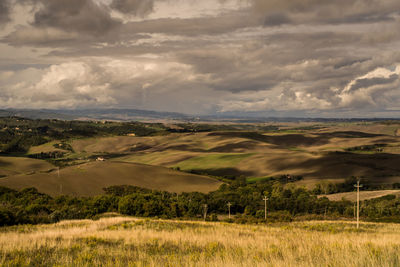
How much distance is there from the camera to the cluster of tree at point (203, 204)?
75375 mm

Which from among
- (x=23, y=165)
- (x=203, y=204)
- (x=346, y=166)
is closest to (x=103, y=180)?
(x=203, y=204)

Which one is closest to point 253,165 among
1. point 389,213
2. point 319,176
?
point 319,176

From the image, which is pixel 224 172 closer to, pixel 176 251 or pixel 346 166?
pixel 346 166

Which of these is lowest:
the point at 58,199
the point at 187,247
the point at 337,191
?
the point at 337,191

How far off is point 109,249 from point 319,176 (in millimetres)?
152450

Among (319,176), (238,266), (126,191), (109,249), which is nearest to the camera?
(238,266)

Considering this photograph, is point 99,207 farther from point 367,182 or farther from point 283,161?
point 283,161

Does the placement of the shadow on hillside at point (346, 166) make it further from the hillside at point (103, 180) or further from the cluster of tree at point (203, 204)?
the hillside at point (103, 180)

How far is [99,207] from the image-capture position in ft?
271

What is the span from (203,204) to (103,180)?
162ft

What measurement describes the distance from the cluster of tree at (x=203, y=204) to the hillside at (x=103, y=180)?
26.5ft

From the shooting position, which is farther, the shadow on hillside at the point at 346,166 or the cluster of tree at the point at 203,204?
the shadow on hillside at the point at 346,166

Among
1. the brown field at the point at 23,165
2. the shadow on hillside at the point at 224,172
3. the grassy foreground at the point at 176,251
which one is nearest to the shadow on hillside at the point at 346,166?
the shadow on hillside at the point at 224,172

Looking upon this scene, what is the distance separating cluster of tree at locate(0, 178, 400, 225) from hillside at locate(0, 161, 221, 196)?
8.09m
